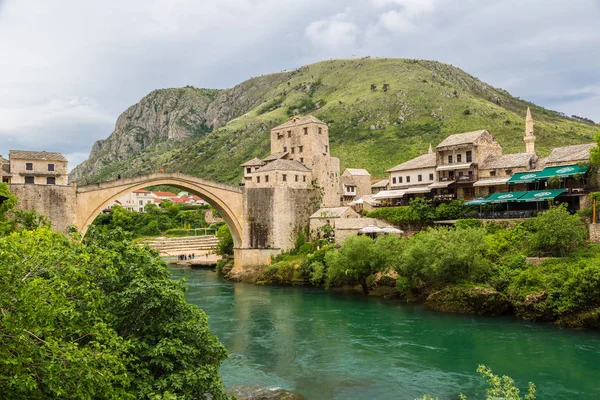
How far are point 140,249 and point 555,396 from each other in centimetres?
1624

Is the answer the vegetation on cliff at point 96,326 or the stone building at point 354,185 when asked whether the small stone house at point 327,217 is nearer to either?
the stone building at point 354,185

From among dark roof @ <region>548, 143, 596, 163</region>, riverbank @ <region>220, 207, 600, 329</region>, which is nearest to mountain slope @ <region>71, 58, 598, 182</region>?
dark roof @ <region>548, 143, 596, 163</region>

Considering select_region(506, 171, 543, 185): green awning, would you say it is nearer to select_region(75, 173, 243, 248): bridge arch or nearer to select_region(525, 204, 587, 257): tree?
select_region(525, 204, 587, 257): tree

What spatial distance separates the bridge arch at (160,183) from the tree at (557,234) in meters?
29.4

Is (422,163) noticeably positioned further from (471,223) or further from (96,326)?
(96,326)

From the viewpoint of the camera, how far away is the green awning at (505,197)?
3969cm

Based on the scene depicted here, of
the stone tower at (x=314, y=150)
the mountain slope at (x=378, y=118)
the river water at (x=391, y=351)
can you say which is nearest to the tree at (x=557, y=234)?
the river water at (x=391, y=351)

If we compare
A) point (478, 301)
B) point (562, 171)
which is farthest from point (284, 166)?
point (478, 301)

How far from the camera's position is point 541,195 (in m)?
37.9

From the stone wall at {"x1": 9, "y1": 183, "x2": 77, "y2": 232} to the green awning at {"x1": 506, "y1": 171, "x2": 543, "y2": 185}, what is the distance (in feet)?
122

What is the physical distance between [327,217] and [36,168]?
33.4 m

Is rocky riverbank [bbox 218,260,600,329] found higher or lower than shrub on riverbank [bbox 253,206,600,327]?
lower

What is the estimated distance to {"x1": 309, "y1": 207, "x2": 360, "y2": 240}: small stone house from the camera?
48344mm

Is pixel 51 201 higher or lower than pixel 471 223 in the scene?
higher
